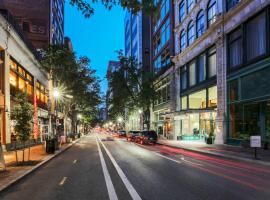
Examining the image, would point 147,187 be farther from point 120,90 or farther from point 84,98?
point 120,90

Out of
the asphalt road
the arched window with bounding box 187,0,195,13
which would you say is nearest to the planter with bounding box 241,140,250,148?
the asphalt road

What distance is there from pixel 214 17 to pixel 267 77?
44.8 feet

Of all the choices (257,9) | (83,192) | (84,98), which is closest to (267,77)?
(257,9)

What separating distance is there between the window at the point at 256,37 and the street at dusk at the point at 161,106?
0.09 m

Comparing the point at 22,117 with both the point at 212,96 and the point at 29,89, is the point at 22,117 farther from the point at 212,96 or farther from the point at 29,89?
the point at 212,96

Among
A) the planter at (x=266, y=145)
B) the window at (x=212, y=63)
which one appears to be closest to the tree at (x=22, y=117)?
the planter at (x=266, y=145)

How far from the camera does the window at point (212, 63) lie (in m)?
37.3

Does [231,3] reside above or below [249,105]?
above

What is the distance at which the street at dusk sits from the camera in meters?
11.5

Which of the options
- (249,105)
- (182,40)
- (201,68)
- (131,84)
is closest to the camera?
(249,105)

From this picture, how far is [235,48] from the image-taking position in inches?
1272

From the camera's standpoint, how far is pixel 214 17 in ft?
123

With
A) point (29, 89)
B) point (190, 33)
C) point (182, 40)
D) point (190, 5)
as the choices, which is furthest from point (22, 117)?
point (182, 40)

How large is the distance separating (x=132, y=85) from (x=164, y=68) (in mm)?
6648
